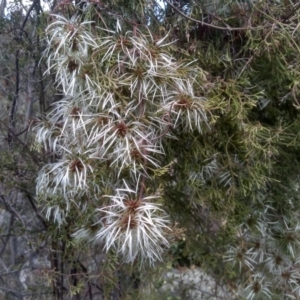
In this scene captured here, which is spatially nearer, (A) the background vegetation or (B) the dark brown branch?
(A) the background vegetation

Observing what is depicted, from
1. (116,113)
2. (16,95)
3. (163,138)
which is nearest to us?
(116,113)

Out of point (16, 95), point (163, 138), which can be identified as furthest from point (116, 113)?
point (16, 95)

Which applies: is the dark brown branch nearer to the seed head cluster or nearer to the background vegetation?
the background vegetation

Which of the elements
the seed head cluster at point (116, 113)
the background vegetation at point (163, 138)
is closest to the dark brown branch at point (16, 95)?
the background vegetation at point (163, 138)

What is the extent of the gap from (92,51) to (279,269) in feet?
4.04

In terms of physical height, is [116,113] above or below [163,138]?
above

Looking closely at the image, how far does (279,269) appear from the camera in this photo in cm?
236

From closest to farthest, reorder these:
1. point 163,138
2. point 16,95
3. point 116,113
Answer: point 116,113
point 163,138
point 16,95

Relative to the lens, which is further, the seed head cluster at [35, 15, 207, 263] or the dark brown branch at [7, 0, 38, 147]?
the dark brown branch at [7, 0, 38, 147]

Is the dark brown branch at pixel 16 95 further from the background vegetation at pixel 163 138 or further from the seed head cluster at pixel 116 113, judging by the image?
the seed head cluster at pixel 116 113

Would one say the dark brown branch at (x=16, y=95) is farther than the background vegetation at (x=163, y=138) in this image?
Yes

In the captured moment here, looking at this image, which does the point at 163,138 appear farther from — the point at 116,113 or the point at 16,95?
the point at 16,95

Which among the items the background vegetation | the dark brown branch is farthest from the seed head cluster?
the dark brown branch

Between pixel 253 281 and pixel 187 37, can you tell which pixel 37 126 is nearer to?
pixel 187 37
